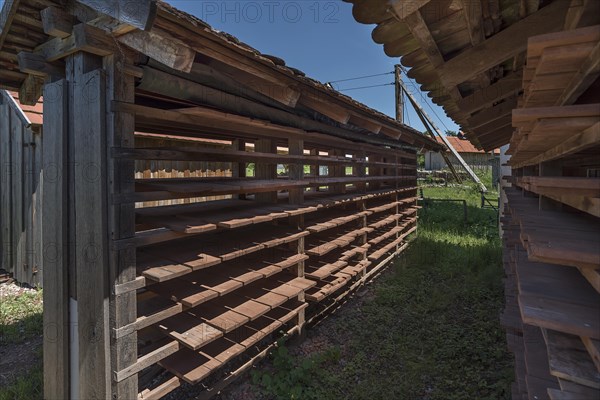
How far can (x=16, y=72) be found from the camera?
321cm

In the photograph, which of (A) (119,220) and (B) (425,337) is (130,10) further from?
(B) (425,337)

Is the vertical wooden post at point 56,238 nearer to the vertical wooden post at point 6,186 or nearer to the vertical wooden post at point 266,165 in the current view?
the vertical wooden post at point 266,165

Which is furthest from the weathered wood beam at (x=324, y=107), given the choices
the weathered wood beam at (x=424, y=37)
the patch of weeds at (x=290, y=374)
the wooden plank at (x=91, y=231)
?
the patch of weeds at (x=290, y=374)

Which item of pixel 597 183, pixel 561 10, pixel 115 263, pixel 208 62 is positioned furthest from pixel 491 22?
pixel 115 263

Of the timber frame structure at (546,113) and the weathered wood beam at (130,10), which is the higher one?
the weathered wood beam at (130,10)

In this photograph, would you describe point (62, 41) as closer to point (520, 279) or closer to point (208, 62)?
point (208, 62)

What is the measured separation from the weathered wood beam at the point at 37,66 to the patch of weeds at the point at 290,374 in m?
3.29

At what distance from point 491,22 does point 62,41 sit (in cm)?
283

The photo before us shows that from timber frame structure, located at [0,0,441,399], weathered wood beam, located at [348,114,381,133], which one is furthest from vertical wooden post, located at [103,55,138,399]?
weathered wood beam, located at [348,114,381,133]

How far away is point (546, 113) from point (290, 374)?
10.8 ft

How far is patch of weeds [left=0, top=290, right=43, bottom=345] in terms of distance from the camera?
4.19 meters

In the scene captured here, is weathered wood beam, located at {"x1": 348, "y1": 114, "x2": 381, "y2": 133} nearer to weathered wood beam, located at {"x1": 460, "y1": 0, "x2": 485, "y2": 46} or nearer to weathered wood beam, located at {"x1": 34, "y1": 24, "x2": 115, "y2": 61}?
weathered wood beam, located at {"x1": 460, "y1": 0, "x2": 485, "y2": 46}

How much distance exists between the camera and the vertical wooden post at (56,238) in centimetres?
254

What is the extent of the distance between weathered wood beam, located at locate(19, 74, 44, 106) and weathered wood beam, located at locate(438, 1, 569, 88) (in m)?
3.56
